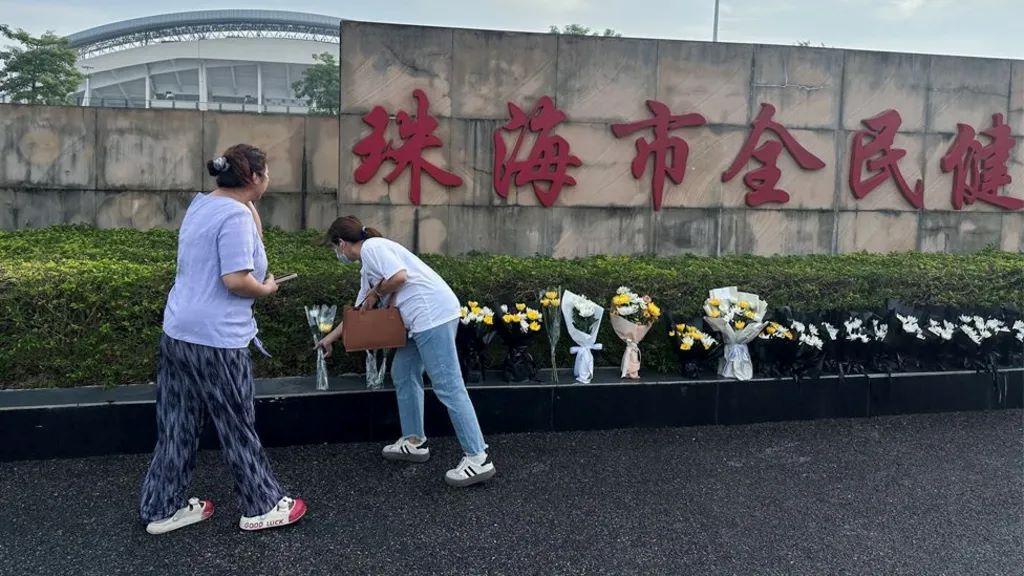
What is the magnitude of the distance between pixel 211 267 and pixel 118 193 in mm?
5060

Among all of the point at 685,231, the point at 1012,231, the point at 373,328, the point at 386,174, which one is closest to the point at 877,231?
the point at 1012,231

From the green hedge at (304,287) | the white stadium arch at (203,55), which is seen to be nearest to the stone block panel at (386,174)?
the green hedge at (304,287)

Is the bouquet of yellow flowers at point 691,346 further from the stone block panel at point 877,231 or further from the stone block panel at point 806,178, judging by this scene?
the stone block panel at point 877,231

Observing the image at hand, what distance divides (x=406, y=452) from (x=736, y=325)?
6.48 feet

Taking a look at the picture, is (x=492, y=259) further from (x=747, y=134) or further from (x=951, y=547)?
(x=951, y=547)

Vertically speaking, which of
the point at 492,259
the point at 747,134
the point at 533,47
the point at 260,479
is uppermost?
the point at 533,47

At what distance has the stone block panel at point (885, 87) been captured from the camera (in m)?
6.80

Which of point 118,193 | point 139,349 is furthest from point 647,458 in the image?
point 118,193

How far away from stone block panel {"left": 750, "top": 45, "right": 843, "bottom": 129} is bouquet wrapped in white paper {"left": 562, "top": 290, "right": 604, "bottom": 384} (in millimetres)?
3233

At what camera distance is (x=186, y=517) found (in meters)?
2.99

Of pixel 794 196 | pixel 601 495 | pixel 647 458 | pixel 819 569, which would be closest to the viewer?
pixel 819 569

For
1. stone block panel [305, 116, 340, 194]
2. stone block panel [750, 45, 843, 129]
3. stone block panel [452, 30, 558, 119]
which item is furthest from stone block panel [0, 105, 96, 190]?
stone block panel [750, 45, 843, 129]

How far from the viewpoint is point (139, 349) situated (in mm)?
4012

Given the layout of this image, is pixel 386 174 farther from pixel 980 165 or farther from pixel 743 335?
pixel 980 165
